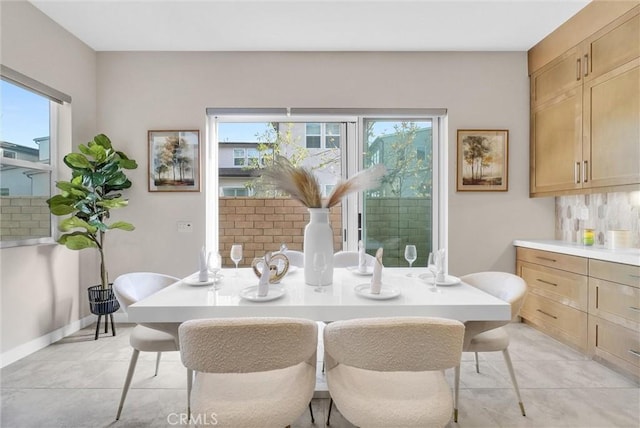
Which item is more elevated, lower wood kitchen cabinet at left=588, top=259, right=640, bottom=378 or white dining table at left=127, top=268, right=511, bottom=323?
white dining table at left=127, top=268, right=511, bottom=323

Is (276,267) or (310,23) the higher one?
(310,23)

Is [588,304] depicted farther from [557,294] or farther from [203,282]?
[203,282]

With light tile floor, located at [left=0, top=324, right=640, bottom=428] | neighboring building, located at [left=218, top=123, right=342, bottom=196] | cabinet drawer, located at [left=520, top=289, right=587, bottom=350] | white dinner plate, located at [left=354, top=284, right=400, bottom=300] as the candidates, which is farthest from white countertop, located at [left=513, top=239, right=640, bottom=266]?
neighboring building, located at [left=218, top=123, right=342, bottom=196]

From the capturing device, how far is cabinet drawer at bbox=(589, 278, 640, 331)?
201 cm

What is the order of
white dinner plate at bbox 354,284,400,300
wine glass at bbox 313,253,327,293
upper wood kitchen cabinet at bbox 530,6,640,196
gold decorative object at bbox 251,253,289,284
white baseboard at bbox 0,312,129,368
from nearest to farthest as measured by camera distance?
white dinner plate at bbox 354,284,400,300, wine glass at bbox 313,253,327,293, gold decorative object at bbox 251,253,289,284, upper wood kitchen cabinet at bbox 530,6,640,196, white baseboard at bbox 0,312,129,368

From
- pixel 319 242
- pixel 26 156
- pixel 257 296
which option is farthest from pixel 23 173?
pixel 319 242

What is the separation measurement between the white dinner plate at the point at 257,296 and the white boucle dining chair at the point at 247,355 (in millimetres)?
356

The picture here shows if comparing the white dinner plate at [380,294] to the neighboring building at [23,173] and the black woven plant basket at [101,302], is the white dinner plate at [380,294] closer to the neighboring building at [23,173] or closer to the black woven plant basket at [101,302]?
the black woven plant basket at [101,302]

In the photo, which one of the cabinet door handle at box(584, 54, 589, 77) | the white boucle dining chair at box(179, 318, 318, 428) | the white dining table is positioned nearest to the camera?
the white boucle dining chair at box(179, 318, 318, 428)

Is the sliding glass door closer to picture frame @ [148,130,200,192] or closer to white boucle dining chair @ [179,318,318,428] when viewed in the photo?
picture frame @ [148,130,200,192]

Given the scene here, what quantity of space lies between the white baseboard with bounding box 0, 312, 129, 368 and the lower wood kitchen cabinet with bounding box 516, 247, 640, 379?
398cm

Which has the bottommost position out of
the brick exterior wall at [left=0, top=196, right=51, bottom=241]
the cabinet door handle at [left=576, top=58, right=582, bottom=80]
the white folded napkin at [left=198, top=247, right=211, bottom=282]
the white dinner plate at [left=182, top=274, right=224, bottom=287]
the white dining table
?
Result: the white dining table

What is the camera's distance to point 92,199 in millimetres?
2631

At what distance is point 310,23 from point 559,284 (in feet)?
10.1
